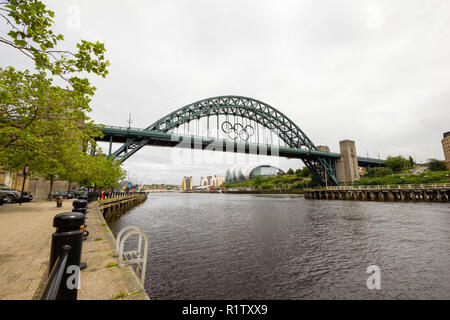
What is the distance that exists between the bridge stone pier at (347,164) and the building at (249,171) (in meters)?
91.4

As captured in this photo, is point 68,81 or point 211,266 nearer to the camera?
point 68,81

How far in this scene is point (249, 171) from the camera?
510 feet

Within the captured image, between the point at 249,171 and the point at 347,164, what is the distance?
4157 inches

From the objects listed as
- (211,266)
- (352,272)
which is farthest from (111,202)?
(352,272)

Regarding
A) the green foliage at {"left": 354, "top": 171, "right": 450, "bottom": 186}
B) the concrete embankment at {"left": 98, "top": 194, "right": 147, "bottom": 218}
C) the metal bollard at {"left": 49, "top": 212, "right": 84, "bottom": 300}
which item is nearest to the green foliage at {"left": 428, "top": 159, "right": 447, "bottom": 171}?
the green foliage at {"left": 354, "top": 171, "right": 450, "bottom": 186}

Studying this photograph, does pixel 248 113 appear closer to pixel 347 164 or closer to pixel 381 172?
pixel 347 164

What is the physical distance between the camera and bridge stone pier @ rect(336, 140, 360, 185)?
5031cm

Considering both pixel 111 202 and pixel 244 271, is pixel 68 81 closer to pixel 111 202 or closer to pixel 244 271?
pixel 244 271

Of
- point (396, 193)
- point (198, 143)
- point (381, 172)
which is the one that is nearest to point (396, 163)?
point (381, 172)

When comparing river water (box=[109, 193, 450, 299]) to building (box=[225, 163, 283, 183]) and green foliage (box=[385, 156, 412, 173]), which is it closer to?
green foliage (box=[385, 156, 412, 173])

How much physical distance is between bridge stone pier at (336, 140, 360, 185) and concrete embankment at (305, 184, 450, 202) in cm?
975

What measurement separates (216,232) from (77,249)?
33.2ft

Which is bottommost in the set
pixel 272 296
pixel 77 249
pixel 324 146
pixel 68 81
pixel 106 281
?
pixel 272 296

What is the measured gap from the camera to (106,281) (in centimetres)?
340
